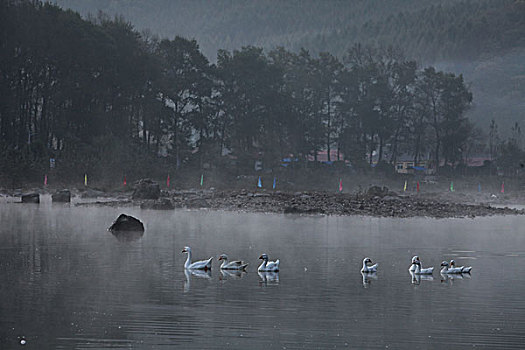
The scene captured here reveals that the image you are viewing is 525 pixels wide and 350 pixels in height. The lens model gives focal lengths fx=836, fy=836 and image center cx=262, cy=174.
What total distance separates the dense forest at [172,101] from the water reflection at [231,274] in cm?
5949

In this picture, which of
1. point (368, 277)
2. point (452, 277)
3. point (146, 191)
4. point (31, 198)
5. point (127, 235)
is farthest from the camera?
point (146, 191)

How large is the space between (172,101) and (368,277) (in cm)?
9047

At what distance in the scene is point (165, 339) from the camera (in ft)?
58.8

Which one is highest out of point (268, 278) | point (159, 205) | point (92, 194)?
point (92, 194)

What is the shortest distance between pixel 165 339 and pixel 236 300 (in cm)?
511

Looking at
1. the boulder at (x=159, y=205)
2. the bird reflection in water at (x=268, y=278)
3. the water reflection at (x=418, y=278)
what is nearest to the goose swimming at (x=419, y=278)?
the water reflection at (x=418, y=278)

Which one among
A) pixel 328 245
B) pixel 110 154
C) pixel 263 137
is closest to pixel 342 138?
pixel 263 137

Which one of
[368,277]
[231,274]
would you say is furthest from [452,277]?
[231,274]

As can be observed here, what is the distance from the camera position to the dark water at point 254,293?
1828cm

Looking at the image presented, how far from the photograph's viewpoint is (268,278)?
27.2 metres

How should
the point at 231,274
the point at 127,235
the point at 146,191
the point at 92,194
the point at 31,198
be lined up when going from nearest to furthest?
1. the point at 231,274
2. the point at 127,235
3. the point at 31,198
4. the point at 146,191
5. the point at 92,194

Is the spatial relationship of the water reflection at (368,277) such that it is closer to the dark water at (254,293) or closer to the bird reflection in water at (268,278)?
the dark water at (254,293)

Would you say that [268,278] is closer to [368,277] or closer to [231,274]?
[231,274]

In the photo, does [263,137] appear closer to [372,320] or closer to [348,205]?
[348,205]
